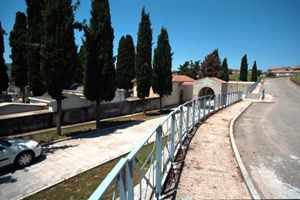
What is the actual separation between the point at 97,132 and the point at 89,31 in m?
7.61

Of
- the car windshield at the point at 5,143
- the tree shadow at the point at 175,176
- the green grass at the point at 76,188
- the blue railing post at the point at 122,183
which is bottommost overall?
the green grass at the point at 76,188

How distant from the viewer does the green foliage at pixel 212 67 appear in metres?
45.5

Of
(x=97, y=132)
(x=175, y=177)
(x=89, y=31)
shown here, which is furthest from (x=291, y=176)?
(x=89, y=31)

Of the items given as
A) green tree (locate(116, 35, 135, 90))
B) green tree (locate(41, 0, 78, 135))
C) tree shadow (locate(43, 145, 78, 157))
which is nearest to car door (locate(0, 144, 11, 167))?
tree shadow (locate(43, 145, 78, 157))

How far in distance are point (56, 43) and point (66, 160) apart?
7565 mm

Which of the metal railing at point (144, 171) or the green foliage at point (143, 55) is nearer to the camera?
the metal railing at point (144, 171)

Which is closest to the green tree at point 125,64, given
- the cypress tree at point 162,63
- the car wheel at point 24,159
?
the cypress tree at point 162,63

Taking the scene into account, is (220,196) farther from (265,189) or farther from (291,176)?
(291,176)

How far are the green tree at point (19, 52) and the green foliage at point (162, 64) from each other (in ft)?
48.6

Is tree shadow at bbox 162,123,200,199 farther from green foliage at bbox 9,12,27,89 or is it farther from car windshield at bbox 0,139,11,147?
green foliage at bbox 9,12,27,89

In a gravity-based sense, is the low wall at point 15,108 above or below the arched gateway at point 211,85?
below

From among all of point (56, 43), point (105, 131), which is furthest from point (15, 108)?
point (105, 131)

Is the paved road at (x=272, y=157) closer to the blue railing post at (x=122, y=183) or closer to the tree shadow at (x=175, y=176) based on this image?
the tree shadow at (x=175, y=176)

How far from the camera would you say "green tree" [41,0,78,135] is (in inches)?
486
